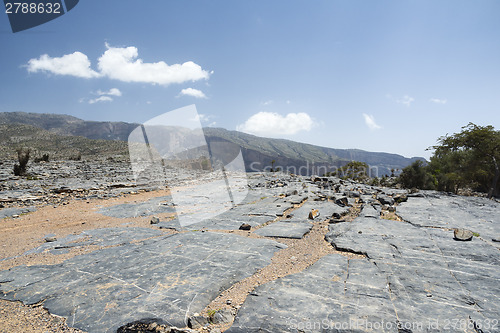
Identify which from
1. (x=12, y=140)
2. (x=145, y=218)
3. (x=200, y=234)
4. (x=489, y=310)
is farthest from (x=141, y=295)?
(x=12, y=140)

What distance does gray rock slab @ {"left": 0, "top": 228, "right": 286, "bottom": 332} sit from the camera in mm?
3700

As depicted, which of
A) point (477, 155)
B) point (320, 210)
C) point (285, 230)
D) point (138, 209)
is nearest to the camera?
point (285, 230)

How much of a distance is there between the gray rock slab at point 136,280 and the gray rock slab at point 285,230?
39.7 inches

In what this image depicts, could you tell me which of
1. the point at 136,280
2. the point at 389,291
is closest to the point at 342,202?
the point at 389,291

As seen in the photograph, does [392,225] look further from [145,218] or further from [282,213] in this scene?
[145,218]

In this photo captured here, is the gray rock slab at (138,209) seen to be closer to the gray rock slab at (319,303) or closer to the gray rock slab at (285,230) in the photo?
the gray rock slab at (285,230)

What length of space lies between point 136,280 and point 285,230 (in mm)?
4944

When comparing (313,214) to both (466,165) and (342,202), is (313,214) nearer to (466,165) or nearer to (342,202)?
(342,202)

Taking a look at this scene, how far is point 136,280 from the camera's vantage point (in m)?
4.67

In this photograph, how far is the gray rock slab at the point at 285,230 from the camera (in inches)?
306

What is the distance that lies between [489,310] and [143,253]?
6.76m

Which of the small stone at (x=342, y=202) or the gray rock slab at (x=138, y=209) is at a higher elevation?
the small stone at (x=342, y=202)

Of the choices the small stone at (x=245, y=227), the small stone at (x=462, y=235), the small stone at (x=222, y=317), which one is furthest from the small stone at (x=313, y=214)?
the small stone at (x=222, y=317)

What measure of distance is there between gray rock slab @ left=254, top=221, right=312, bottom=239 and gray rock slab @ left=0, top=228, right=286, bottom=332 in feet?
3.31
